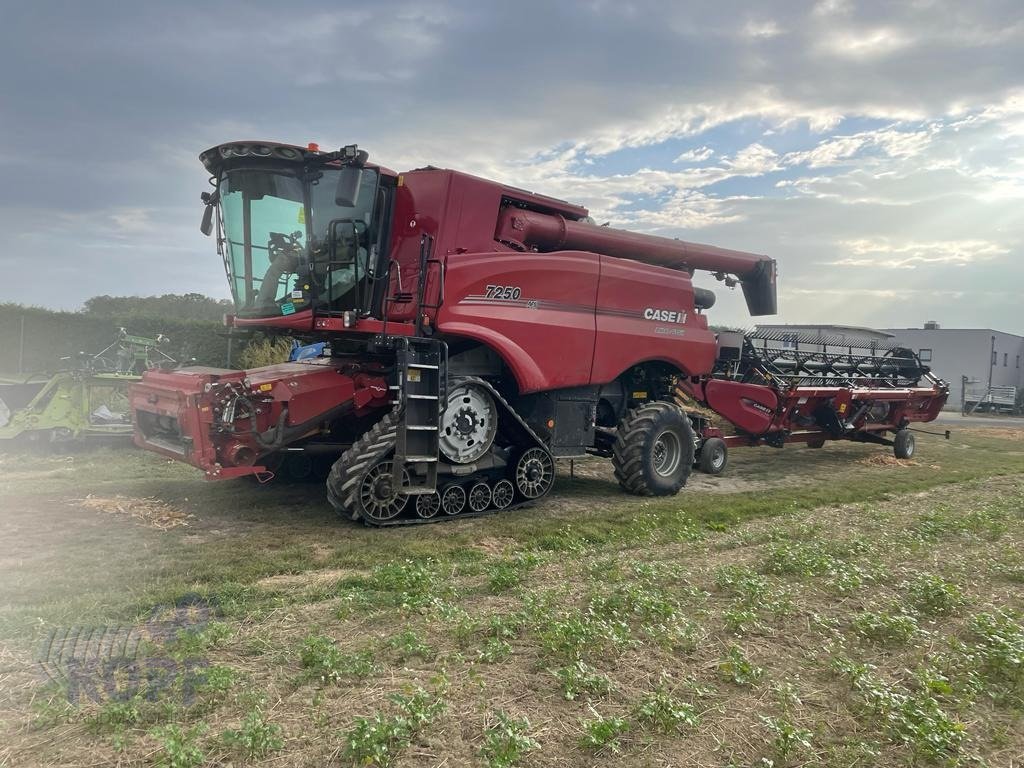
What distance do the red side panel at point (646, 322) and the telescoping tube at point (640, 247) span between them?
494 mm

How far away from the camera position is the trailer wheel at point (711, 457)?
38.0ft

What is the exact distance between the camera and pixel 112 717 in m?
2.96

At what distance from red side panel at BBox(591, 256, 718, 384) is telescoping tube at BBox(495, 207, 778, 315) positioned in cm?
49

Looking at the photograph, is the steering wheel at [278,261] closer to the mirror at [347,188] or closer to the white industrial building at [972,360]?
the mirror at [347,188]

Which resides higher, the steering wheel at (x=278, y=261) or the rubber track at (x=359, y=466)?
the steering wheel at (x=278, y=261)

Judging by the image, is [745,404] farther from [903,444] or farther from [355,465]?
[355,465]

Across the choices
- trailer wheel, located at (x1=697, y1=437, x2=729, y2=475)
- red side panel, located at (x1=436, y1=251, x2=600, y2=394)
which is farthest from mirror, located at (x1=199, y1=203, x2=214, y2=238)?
trailer wheel, located at (x1=697, y1=437, x2=729, y2=475)

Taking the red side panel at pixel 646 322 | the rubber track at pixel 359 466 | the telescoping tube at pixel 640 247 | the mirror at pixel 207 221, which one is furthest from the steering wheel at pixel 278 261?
the red side panel at pixel 646 322

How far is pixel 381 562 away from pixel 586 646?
7.61ft

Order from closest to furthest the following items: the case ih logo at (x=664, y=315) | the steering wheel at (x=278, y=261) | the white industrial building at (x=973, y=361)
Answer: the steering wheel at (x=278, y=261)
the case ih logo at (x=664, y=315)
the white industrial building at (x=973, y=361)

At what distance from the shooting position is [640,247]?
10.2m

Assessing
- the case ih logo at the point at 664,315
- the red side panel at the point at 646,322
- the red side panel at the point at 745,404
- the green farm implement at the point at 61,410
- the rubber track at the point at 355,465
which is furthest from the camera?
the red side panel at the point at 745,404

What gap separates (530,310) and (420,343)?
1551 mm

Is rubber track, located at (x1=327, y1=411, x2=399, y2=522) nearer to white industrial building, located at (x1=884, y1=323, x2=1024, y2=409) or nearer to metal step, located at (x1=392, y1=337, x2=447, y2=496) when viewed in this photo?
metal step, located at (x1=392, y1=337, x2=447, y2=496)
